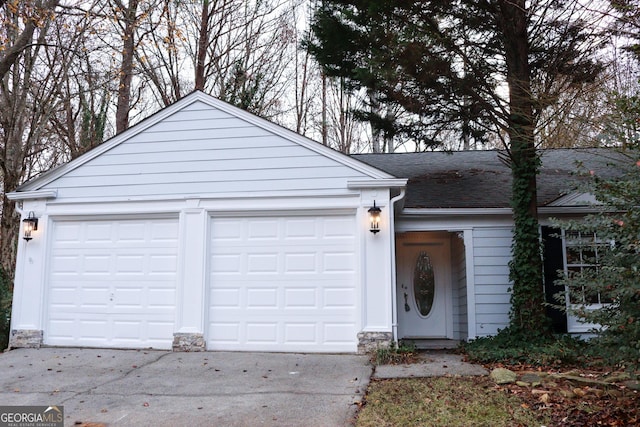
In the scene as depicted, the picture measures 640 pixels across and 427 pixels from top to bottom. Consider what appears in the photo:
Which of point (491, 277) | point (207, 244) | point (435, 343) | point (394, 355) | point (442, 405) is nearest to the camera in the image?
point (442, 405)


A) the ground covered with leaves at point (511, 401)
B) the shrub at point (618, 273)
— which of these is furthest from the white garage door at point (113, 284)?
the shrub at point (618, 273)

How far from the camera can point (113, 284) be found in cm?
808

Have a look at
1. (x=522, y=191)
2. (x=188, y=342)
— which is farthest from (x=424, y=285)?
(x=188, y=342)

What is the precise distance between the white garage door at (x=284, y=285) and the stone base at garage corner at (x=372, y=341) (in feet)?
0.62

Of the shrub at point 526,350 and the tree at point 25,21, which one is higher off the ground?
the tree at point 25,21

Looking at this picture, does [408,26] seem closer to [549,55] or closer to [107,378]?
[549,55]

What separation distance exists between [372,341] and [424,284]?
3.09m

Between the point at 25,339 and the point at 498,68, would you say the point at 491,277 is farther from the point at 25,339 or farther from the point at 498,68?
the point at 25,339

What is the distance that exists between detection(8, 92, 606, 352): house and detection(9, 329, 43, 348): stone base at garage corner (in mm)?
16

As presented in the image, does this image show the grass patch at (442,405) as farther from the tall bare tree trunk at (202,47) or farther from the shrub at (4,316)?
the tall bare tree trunk at (202,47)

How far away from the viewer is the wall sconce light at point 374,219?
24.3ft

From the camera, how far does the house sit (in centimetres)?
757

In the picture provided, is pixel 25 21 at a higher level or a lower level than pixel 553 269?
higher

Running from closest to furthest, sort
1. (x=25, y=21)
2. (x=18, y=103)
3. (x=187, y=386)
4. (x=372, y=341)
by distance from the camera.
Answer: (x=187, y=386)
(x=372, y=341)
(x=25, y=21)
(x=18, y=103)
